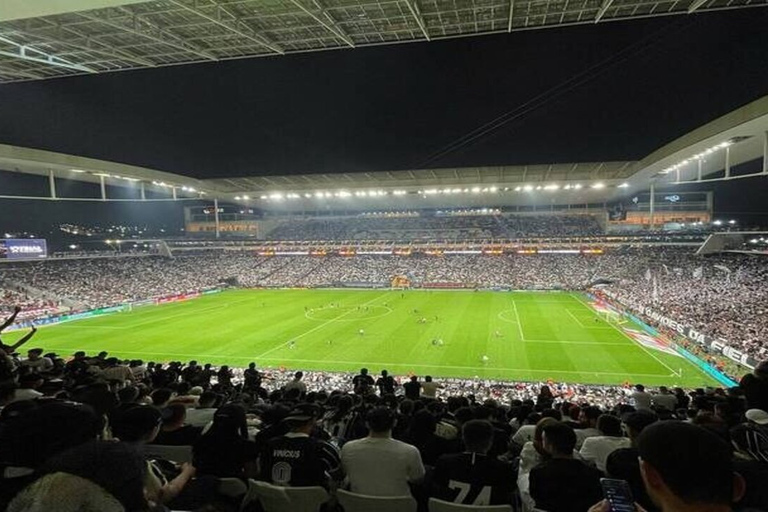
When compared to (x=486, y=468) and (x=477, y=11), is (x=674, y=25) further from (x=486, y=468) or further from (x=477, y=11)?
(x=486, y=468)

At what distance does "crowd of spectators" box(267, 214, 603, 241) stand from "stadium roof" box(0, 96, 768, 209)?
34.3 feet

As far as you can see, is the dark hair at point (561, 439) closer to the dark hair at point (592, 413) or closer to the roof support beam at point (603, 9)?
the dark hair at point (592, 413)

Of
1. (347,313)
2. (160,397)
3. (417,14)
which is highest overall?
(417,14)

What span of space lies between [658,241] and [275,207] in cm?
5732

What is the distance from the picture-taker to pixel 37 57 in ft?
37.7

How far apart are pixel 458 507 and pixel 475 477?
1.00 ft

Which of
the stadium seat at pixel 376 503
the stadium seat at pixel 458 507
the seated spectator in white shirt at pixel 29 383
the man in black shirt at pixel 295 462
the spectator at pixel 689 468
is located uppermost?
the spectator at pixel 689 468

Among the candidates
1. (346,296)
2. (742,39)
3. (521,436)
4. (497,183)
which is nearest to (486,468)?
(521,436)

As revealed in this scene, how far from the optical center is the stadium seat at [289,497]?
321cm

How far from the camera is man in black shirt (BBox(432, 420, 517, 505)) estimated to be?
3252 millimetres

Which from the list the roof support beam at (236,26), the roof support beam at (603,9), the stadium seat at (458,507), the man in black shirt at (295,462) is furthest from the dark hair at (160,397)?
the roof support beam at (603,9)

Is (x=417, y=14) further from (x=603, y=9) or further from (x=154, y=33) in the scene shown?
(x=154, y=33)

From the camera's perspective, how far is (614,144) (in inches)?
1134

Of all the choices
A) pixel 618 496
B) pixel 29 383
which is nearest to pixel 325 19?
pixel 29 383
